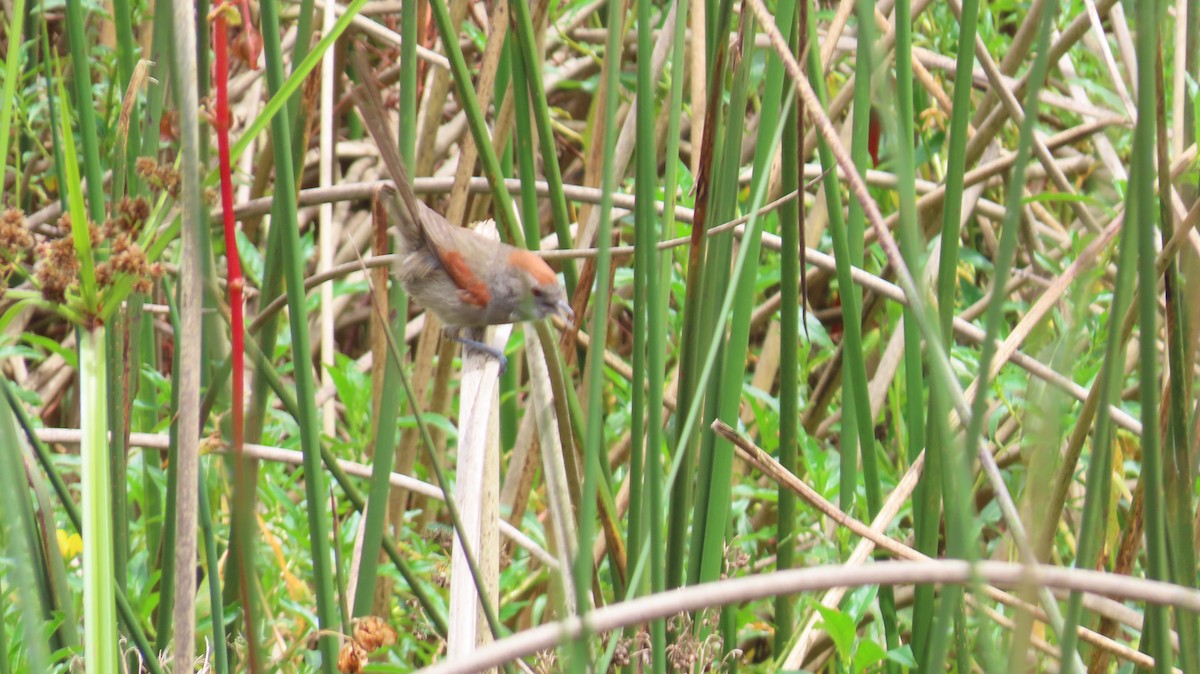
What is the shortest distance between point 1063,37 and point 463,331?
4.40ft

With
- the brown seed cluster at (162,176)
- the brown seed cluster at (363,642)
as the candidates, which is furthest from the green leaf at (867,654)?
the brown seed cluster at (162,176)

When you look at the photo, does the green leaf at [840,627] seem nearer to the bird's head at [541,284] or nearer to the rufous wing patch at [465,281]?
the bird's head at [541,284]

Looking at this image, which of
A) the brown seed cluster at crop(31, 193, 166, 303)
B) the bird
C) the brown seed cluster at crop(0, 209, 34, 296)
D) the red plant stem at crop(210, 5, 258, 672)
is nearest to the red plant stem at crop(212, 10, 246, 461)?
the red plant stem at crop(210, 5, 258, 672)

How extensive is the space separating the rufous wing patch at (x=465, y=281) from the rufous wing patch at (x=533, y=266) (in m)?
0.17

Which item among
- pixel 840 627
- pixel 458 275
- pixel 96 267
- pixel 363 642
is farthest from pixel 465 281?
pixel 96 267

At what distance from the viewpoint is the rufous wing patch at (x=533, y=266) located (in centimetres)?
202

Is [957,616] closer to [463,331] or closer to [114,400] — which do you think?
[114,400]

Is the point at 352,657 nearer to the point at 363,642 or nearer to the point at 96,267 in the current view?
the point at 363,642

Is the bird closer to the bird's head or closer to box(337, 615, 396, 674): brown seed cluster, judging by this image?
the bird's head

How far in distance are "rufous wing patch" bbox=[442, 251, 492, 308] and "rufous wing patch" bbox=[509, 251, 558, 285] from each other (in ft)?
0.55

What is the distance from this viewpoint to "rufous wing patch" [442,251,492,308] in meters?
2.37

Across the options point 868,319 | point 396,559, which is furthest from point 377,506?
point 868,319

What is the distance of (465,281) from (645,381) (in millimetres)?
992

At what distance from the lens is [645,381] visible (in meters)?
1.50
